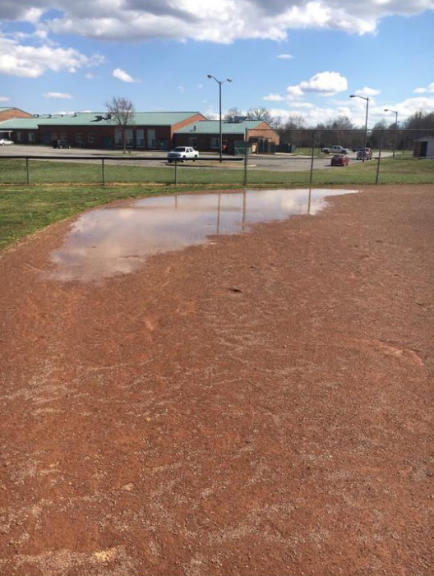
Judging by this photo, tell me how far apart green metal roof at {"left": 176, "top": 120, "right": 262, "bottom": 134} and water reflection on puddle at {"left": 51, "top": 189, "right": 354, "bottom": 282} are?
59.7 m

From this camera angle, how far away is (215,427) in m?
4.20

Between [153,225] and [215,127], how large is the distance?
7097cm

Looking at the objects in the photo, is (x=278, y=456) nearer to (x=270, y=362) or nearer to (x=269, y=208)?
(x=270, y=362)

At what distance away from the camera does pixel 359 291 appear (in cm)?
773

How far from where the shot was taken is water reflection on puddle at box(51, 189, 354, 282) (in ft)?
30.7

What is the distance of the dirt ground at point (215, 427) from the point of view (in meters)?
3.01

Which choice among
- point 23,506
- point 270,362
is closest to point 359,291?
point 270,362

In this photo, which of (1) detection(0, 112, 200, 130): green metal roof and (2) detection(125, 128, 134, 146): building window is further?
(2) detection(125, 128, 134, 146): building window

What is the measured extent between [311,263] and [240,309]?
3034 mm

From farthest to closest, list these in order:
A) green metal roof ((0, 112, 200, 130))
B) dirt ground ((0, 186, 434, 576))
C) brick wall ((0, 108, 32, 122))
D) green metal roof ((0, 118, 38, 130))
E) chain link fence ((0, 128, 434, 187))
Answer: brick wall ((0, 108, 32, 122)) → green metal roof ((0, 118, 38, 130)) → green metal roof ((0, 112, 200, 130)) → chain link fence ((0, 128, 434, 187)) → dirt ground ((0, 186, 434, 576))

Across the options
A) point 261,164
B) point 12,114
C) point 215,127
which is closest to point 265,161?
point 261,164

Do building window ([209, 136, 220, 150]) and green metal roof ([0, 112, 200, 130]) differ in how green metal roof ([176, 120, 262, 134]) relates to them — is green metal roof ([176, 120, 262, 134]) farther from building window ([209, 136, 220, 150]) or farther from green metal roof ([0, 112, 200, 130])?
green metal roof ([0, 112, 200, 130])

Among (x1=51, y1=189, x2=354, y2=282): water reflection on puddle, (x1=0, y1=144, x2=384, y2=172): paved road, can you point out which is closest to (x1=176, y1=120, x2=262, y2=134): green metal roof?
(x1=0, y1=144, x2=384, y2=172): paved road

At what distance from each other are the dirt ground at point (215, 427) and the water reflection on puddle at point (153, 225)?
4.44ft
